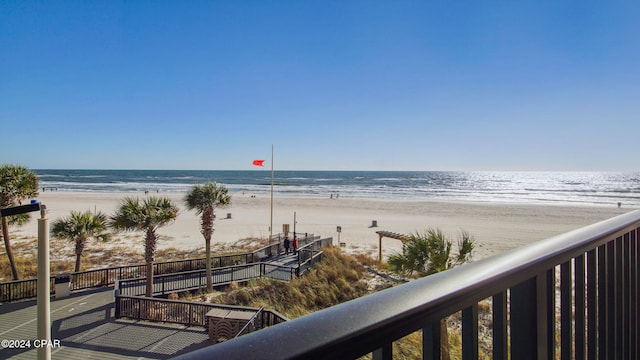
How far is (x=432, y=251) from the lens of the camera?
7.98 m

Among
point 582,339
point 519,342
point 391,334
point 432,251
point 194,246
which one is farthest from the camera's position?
point 194,246

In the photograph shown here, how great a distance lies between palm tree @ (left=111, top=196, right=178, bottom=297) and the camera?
32.2ft

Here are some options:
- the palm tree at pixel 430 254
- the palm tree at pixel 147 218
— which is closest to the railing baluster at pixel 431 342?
the palm tree at pixel 430 254

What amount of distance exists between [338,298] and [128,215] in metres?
6.85

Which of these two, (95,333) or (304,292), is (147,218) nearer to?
(95,333)

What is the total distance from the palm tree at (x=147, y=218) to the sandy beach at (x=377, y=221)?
9.40 metres

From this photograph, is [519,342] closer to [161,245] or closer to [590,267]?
[590,267]

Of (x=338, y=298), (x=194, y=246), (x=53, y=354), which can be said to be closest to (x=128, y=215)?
(x=53, y=354)

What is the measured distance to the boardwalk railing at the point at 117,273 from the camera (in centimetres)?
987

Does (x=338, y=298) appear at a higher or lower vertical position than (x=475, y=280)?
lower

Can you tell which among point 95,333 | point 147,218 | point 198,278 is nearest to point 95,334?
point 95,333

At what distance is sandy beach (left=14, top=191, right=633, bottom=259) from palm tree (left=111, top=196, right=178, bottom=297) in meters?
9.40

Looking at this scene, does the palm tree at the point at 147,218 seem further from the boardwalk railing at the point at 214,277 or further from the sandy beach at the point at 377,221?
the sandy beach at the point at 377,221

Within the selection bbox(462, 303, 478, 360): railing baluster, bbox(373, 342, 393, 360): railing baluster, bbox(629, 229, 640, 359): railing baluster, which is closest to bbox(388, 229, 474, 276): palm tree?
bbox(629, 229, 640, 359): railing baluster
